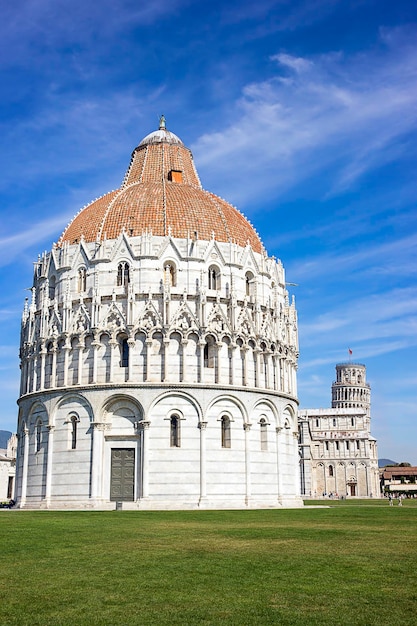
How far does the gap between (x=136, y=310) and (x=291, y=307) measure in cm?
1709

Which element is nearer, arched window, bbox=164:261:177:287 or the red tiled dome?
arched window, bbox=164:261:177:287

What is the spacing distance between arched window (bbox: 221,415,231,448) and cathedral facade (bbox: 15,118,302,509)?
8cm

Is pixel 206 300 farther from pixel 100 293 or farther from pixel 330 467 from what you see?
pixel 330 467

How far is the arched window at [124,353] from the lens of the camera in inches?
2200

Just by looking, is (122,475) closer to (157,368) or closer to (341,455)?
(157,368)

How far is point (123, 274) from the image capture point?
2306 inches

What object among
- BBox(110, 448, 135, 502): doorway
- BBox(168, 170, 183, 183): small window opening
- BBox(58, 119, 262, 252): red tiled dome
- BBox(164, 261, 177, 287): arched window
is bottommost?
BBox(110, 448, 135, 502): doorway

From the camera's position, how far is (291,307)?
66.7 metres

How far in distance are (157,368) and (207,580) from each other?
4033 cm

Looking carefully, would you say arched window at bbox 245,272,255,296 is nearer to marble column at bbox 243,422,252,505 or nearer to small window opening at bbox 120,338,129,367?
marble column at bbox 243,422,252,505

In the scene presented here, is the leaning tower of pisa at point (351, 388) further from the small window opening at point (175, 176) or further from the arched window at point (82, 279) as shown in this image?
the arched window at point (82, 279)

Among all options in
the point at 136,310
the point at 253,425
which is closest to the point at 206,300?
the point at 136,310

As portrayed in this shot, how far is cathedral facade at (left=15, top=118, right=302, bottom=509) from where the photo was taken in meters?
54.0

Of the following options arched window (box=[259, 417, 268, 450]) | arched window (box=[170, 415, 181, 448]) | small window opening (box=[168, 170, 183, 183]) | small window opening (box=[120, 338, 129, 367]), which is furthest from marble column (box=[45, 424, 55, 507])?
small window opening (box=[168, 170, 183, 183])
